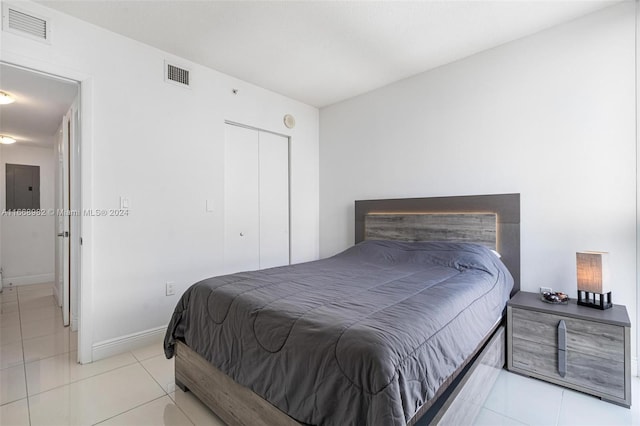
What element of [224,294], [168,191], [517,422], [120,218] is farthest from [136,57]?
[517,422]

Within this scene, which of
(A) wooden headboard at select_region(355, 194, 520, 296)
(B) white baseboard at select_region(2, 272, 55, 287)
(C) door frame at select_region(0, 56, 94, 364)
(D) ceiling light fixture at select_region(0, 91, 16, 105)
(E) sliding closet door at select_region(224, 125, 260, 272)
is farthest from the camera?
(B) white baseboard at select_region(2, 272, 55, 287)

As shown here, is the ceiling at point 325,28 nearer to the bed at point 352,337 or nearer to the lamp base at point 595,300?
the bed at point 352,337

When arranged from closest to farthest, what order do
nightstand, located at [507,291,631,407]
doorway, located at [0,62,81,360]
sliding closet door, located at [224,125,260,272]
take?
1. nightstand, located at [507,291,631,407]
2. doorway, located at [0,62,81,360]
3. sliding closet door, located at [224,125,260,272]

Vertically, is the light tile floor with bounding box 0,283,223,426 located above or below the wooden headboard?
below

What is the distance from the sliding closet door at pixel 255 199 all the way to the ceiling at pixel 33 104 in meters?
1.55

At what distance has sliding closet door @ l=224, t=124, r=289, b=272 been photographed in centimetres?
340

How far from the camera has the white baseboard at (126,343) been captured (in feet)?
7.88

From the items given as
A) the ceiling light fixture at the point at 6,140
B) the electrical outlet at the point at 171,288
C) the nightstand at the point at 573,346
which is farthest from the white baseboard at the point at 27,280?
the nightstand at the point at 573,346

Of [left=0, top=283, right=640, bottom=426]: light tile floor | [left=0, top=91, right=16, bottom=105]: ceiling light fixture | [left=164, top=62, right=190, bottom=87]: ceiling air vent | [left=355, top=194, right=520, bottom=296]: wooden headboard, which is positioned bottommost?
[left=0, top=283, right=640, bottom=426]: light tile floor

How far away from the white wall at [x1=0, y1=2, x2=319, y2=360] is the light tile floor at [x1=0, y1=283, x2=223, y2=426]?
1.00ft

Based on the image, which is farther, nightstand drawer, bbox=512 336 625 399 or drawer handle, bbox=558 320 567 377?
drawer handle, bbox=558 320 567 377

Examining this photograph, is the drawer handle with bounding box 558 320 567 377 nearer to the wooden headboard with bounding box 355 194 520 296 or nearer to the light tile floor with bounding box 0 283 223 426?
the wooden headboard with bounding box 355 194 520 296

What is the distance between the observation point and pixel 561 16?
2.34 m

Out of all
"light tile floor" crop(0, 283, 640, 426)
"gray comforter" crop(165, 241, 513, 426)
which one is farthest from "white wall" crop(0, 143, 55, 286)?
"gray comforter" crop(165, 241, 513, 426)
